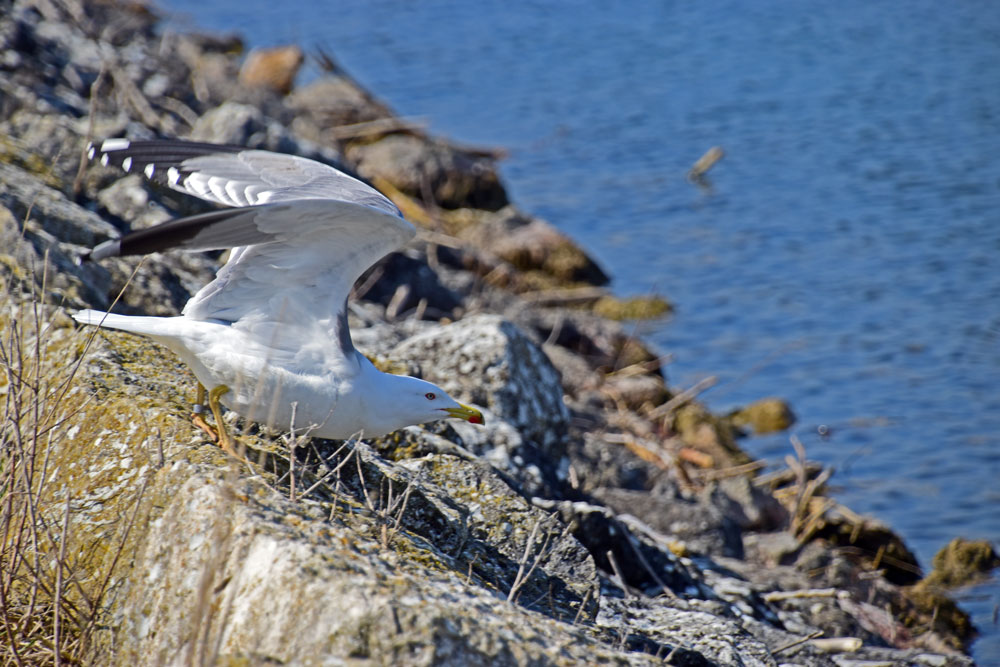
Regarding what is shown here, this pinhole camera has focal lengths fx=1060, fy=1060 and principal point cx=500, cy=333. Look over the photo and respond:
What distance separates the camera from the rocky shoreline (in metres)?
2.82

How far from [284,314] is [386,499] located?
30.5 inches

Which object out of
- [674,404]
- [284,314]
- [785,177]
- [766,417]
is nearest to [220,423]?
[284,314]

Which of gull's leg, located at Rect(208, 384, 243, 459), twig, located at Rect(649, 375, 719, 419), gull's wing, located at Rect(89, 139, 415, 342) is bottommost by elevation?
twig, located at Rect(649, 375, 719, 419)

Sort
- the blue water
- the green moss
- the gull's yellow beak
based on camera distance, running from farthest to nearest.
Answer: the blue water → the green moss → the gull's yellow beak

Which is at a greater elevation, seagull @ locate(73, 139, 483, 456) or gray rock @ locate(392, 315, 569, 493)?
seagull @ locate(73, 139, 483, 456)

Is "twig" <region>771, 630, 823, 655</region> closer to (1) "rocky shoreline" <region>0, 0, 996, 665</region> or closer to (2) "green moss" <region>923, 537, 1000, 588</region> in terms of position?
(1) "rocky shoreline" <region>0, 0, 996, 665</region>

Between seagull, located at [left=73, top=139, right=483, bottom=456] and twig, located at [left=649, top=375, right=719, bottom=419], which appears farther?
twig, located at [left=649, top=375, right=719, bottom=419]

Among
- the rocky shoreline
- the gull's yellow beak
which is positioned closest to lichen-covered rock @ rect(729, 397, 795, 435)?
the rocky shoreline

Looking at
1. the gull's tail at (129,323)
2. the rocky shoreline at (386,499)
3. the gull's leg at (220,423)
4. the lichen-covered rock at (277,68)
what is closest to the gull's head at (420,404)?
the rocky shoreline at (386,499)

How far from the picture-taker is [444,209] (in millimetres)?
14641

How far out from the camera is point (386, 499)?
3.88 metres

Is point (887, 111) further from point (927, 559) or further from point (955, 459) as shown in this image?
point (927, 559)

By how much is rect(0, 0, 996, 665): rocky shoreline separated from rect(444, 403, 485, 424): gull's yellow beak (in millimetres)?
283

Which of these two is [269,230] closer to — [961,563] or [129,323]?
[129,323]
